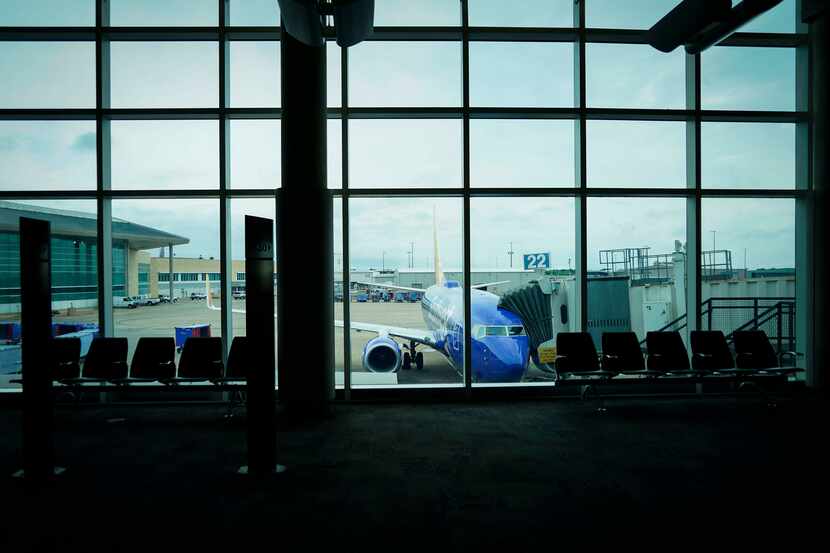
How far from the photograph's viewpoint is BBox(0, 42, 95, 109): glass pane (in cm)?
536

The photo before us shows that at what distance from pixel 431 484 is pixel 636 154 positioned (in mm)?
4790

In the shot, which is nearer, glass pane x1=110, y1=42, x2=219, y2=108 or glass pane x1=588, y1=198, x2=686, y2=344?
glass pane x1=110, y1=42, x2=219, y2=108

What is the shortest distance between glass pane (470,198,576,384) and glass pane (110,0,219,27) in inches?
155

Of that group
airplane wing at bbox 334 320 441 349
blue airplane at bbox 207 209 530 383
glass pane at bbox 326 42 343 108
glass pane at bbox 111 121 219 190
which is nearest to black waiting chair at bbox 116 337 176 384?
blue airplane at bbox 207 209 530 383

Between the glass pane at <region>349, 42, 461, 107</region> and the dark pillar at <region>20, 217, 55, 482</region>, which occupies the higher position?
the glass pane at <region>349, 42, 461, 107</region>

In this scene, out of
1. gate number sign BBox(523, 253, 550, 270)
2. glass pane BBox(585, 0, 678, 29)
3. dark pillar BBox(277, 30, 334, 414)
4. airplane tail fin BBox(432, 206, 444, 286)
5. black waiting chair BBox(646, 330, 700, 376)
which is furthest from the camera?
airplane tail fin BBox(432, 206, 444, 286)

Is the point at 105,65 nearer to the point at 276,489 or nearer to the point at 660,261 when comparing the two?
the point at 276,489

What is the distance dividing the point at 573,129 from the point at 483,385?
340cm

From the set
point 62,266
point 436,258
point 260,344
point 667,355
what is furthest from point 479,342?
point 436,258

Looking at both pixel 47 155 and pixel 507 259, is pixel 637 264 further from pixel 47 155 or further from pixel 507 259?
pixel 47 155

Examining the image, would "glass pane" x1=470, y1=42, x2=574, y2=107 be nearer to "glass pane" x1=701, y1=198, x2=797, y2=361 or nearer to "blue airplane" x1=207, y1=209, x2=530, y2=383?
"glass pane" x1=701, y1=198, x2=797, y2=361

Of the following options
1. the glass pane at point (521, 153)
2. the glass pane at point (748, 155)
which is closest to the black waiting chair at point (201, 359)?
the glass pane at point (521, 153)

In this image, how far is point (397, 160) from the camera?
5.41 m

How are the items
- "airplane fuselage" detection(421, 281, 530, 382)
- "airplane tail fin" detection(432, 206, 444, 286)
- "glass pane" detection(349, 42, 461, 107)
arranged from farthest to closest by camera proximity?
"airplane tail fin" detection(432, 206, 444, 286) < "airplane fuselage" detection(421, 281, 530, 382) < "glass pane" detection(349, 42, 461, 107)
